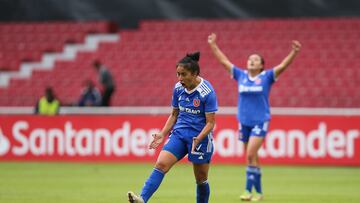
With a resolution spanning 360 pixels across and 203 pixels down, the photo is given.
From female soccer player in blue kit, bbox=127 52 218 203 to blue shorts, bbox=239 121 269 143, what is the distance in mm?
3377

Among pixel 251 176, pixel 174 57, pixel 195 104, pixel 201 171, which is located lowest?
pixel 251 176

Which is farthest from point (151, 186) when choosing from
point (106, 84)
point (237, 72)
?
point (106, 84)

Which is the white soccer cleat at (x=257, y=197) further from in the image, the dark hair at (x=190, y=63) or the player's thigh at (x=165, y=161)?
the dark hair at (x=190, y=63)

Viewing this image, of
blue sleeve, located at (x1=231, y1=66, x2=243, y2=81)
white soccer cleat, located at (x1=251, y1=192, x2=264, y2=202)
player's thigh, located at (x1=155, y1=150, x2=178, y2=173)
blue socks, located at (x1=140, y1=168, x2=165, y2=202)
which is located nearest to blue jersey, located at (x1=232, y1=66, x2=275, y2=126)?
blue sleeve, located at (x1=231, y1=66, x2=243, y2=81)

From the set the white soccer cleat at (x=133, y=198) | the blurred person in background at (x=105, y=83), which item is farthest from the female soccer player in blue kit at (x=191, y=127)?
the blurred person in background at (x=105, y=83)

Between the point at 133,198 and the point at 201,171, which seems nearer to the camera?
the point at 133,198

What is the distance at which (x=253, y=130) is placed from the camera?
14.6 m

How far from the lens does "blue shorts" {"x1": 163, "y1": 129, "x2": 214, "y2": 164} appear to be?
1106 cm

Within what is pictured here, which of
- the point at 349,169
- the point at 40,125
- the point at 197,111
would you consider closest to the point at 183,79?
the point at 197,111

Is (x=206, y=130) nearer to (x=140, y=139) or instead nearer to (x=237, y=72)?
(x=237, y=72)

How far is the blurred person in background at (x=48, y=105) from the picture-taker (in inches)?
970

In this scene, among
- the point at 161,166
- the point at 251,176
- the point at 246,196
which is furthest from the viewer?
the point at 251,176

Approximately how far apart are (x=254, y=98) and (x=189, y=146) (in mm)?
3779

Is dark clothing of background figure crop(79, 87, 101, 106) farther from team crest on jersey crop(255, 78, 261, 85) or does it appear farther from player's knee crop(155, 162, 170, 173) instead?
player's knee crop(155, 162, 170, 173)
